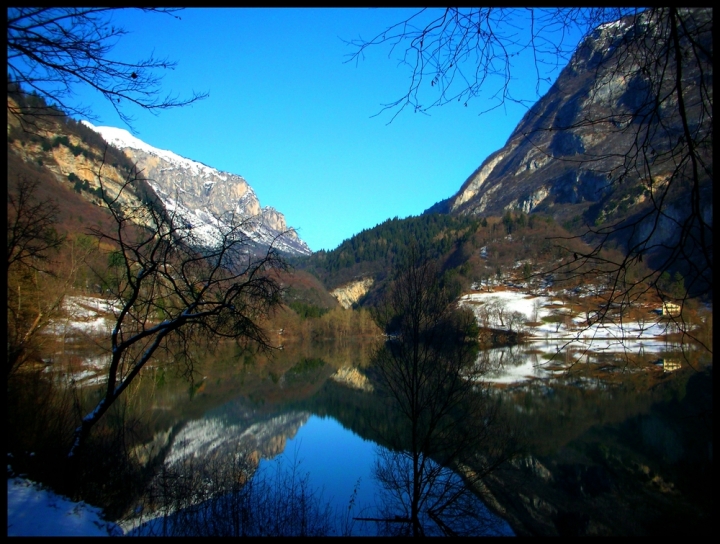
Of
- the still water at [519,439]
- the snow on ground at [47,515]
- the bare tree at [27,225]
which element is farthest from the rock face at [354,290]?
the snow on ground at [47,515]

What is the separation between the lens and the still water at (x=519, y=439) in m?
11.4

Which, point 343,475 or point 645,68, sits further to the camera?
point 343,475

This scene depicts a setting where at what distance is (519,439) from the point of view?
15617mm

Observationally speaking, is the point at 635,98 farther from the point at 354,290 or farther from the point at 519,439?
the point at 354,290

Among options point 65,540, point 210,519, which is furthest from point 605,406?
point 65,540

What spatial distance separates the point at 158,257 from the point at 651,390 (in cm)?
2741

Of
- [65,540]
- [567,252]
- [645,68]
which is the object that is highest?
[645,68]

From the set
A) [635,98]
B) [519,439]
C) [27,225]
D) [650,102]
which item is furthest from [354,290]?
[650,102]

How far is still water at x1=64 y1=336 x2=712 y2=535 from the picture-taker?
11430 millimetres

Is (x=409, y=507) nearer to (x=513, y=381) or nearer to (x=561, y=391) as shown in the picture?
(x=561, y=391)

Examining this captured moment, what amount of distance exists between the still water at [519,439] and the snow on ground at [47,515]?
297 centimetres

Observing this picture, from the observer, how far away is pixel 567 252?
2.66m

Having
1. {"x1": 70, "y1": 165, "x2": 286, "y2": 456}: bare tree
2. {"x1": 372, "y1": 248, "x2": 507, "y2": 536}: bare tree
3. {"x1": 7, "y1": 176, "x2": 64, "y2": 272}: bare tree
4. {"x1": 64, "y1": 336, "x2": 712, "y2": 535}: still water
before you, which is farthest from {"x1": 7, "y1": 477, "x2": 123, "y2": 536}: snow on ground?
{"x1": 372, "y1": 248, "x2": 507, "y2": 536}: bare tree

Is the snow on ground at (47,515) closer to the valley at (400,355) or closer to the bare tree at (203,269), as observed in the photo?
the valley at (400,355)
